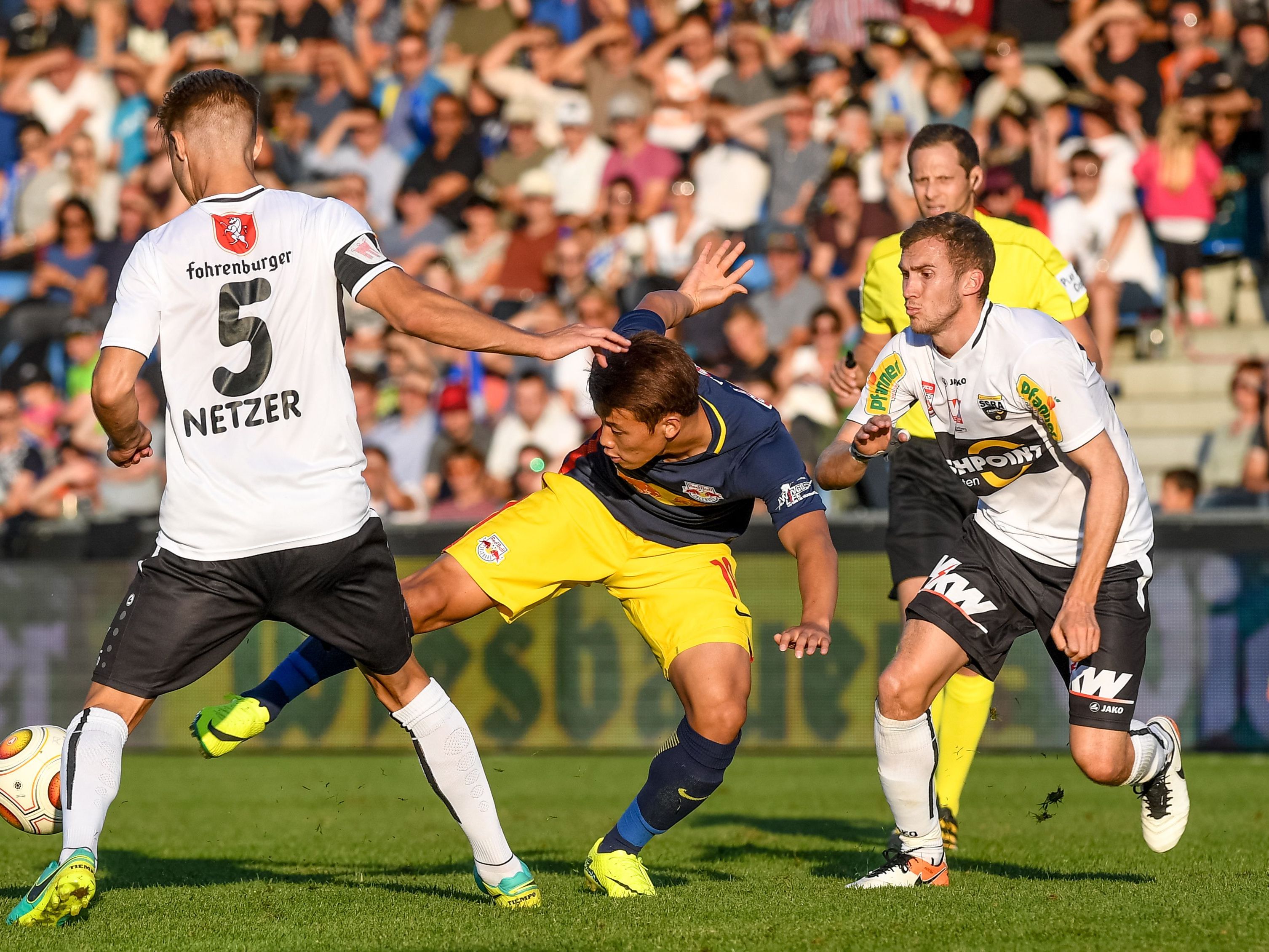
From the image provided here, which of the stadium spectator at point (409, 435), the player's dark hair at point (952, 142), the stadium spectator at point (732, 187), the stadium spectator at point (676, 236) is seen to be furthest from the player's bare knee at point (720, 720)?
the stadium spectator at point (732, 187)

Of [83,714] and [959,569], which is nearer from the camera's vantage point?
[83,714]

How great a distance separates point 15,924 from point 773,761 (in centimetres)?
744

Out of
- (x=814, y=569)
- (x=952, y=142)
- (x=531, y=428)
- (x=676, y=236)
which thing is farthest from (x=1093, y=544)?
(x=676, y=236)

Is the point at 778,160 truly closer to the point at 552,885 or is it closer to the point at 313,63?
the point at 313,63

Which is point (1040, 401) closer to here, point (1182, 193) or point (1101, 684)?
point (1101, 684)

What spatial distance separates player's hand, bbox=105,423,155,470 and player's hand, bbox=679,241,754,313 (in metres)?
2.32

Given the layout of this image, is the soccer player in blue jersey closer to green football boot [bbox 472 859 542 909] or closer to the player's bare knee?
the player's bare knee

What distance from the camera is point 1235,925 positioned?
17.2ft

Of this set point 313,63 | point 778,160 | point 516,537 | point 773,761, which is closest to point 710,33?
point 778,160

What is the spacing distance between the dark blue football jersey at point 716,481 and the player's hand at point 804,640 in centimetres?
75

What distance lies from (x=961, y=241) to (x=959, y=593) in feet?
4.51

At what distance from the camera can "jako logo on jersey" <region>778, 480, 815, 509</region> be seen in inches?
252

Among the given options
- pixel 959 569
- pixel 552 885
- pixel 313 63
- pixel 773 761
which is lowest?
pixel 773 761

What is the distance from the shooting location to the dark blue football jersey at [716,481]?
21.2 ft
